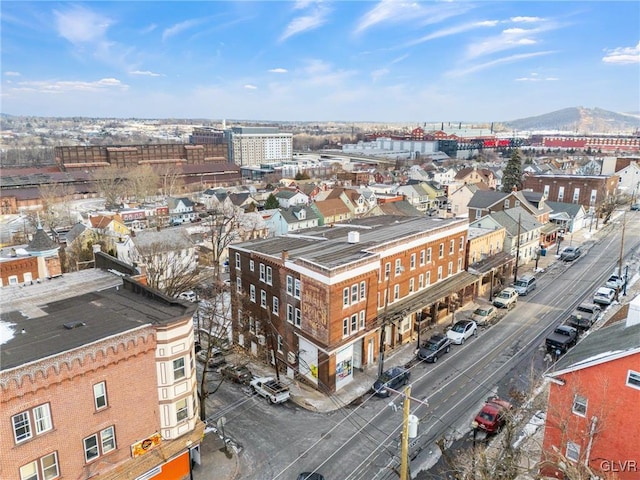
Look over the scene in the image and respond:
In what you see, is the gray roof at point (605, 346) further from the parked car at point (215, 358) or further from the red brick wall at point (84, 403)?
the parked car at point (215, 358)

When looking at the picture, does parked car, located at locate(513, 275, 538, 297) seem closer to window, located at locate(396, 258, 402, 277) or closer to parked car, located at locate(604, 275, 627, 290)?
parked car, located at locate(604, 275, 627, 290)

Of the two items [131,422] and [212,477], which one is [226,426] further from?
[131,422]

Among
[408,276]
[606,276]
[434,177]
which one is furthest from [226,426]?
[434,177]

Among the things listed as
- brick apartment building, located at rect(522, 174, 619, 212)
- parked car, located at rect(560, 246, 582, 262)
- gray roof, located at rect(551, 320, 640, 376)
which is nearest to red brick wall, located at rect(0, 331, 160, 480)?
gray roof, located at rect(551, 320, 640, 376)

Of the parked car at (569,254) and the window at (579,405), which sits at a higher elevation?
the window at (579,405)

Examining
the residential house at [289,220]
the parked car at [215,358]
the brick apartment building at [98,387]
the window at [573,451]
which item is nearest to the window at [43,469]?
the brick apartment building at [98,387]

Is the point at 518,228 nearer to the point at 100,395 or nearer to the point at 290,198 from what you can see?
the point at 100,395
